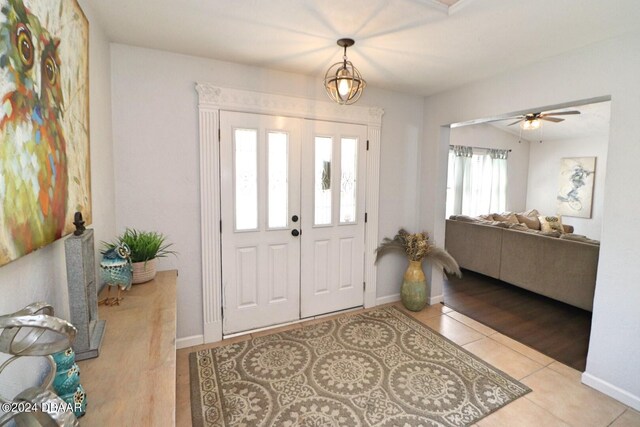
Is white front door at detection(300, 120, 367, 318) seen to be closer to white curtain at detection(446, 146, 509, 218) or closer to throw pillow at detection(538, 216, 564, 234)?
white curtain at detection(446, 146, 509, 218)

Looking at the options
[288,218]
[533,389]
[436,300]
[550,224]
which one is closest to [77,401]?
[288,218]

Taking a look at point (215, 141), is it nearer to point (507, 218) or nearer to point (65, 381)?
point (65, 381)

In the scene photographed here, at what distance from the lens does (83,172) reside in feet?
4.98

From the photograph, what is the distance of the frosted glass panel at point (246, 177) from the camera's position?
8.96ft

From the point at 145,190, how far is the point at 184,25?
1260mm

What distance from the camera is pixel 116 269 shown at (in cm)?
164

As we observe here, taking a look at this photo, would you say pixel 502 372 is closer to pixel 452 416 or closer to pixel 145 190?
pixel 452 416

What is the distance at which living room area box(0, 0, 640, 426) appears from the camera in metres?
1.84

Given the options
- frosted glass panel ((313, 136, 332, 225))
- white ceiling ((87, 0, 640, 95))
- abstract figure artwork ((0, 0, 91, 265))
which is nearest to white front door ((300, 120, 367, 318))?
frosted glass panel ((313, 136, 332, 225))

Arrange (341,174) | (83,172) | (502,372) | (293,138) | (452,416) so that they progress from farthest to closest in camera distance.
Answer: (341,174), (293,138), (502,372), (452,416), (83,172)

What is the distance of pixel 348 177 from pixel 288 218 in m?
0.81

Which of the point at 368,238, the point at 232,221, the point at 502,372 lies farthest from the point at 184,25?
the point at 502,372

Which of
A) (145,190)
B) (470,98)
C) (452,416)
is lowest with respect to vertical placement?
(452,416)

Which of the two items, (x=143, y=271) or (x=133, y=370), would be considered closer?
(x=133, y=370)
